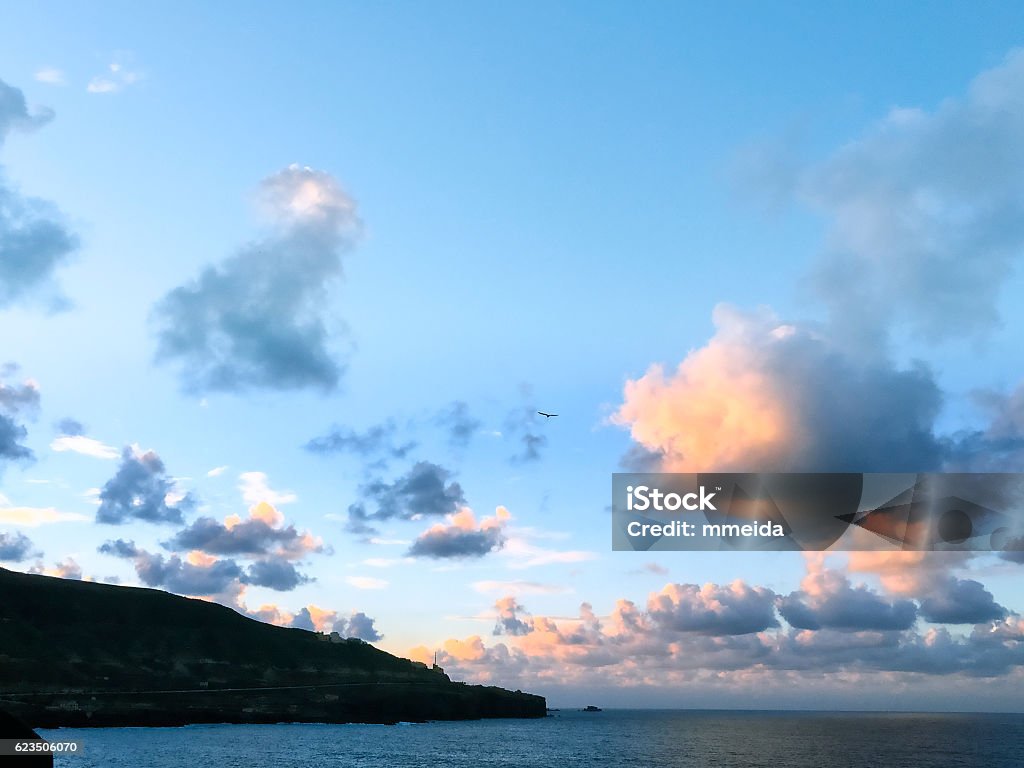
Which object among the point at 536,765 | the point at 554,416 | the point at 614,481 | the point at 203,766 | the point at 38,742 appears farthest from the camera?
the point at 536,765

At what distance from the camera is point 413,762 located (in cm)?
19312

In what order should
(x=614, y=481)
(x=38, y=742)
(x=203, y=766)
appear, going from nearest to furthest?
(x=38, y=742), (x=614, y=481), (x=203, y=766)

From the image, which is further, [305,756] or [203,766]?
[305,756]

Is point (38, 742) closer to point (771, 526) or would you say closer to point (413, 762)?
point (771, 526)

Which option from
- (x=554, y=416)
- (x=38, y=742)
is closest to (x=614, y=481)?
(x=554, y=416)

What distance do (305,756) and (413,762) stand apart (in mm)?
27011

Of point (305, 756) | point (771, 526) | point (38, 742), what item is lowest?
point (305, 756)

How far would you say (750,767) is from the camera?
193625 mm

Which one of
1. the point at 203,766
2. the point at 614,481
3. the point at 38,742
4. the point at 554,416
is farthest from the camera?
the point at 203,766

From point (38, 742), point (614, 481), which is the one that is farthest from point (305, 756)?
point (38, 742)

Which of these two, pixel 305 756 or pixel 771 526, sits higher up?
pixel 771 526

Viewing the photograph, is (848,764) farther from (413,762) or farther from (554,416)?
(554,416)

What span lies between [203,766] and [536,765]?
70938 millimetres

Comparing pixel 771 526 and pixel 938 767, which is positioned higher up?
pixel 771 526
